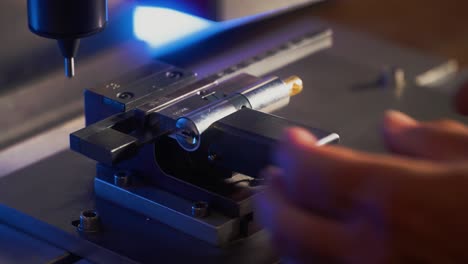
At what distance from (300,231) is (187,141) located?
10.9 inches

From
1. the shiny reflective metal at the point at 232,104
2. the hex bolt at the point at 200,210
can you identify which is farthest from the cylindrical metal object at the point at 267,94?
the hex bolt at the point at 200,210

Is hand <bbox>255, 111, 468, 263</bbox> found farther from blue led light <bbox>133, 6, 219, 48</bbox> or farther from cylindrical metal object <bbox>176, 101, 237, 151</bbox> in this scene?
blue led light <bbox>133, 6, 219, 48</bbox>

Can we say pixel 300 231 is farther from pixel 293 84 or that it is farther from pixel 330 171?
pixel 293 84

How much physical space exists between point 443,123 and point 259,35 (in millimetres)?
704

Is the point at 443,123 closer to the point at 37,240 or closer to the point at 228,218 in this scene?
the point at 228,218

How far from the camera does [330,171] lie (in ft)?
1.80

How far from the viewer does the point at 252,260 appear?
81cm

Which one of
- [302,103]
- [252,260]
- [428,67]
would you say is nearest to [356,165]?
[252,260]

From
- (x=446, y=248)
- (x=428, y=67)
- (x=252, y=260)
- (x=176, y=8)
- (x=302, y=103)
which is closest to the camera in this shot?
(x=446, y=248)

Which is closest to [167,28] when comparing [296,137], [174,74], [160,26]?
[160,26]

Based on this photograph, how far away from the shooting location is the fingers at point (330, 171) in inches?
21.1

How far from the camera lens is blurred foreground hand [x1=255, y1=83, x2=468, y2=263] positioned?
52 centimetres

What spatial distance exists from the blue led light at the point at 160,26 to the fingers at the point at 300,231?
61 centimetres

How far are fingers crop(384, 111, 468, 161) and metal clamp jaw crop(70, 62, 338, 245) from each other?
16cm
